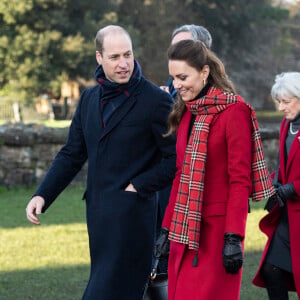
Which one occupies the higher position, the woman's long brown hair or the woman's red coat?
the woman's long brown hair

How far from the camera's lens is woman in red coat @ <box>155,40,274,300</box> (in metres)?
4.13

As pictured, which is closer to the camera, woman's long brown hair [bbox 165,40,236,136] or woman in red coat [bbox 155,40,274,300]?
woman in red coat [bbox 155,40,274,300]

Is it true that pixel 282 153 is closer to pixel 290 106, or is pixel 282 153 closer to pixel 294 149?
pixel 294 149

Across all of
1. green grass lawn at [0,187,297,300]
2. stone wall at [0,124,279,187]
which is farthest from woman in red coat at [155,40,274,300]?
stone wall at [0,124,279,187]

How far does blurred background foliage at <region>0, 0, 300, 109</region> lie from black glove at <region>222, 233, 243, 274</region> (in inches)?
1486

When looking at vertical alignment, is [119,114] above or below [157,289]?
above

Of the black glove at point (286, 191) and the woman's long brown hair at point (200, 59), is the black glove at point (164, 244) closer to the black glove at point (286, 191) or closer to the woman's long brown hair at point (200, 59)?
the woman's long brown hair at point (200, 59)

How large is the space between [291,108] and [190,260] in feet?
6.27

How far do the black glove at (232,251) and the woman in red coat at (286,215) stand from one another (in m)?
1.70

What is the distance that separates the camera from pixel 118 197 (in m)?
4.84

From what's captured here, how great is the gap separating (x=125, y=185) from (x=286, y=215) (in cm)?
150

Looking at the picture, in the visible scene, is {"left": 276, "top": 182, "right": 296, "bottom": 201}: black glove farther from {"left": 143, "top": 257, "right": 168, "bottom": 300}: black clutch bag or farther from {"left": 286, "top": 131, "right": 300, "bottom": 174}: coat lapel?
{"left": 143, "top": 257, "right": 168, "bottom": 300}: black clutch bag

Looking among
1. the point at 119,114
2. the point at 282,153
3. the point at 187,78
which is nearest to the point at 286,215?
the point at 282,153

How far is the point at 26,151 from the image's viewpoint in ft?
51.7
